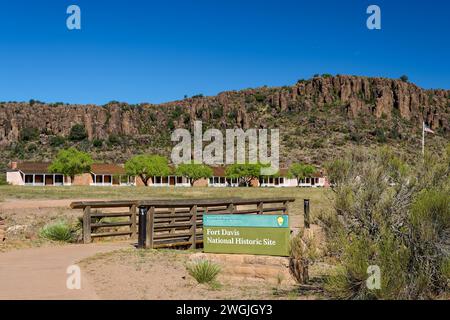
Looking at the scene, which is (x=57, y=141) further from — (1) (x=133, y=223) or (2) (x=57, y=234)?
(2) (x=57, y=234)

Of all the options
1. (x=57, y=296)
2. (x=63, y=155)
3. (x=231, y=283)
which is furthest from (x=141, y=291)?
(x=63, y=155)

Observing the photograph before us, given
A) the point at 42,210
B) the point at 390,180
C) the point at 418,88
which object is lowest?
the point at 42,210

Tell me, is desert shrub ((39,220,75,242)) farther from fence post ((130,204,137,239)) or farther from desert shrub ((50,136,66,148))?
desert shrub ((50,136,66,148))

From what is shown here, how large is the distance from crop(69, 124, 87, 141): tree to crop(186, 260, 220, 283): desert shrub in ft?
473

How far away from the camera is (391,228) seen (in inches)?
353

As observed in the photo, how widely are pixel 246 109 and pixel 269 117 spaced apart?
12998 mm

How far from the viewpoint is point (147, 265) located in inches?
480

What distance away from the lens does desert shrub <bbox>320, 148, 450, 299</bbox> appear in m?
8.21

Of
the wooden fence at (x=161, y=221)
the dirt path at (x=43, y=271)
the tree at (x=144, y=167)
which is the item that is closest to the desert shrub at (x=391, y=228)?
the dirt path at (x=43, y=271)

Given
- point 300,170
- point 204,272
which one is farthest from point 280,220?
point 300,170

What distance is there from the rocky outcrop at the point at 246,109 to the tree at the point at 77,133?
67.9 inches

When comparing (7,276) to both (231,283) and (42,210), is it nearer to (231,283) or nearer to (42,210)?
(231,283)

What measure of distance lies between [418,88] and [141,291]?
537 feet

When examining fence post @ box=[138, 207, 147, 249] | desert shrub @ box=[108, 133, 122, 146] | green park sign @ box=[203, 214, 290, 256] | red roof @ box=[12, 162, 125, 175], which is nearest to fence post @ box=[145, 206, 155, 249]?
fence post @ box=[138, 207, 147, 249]
